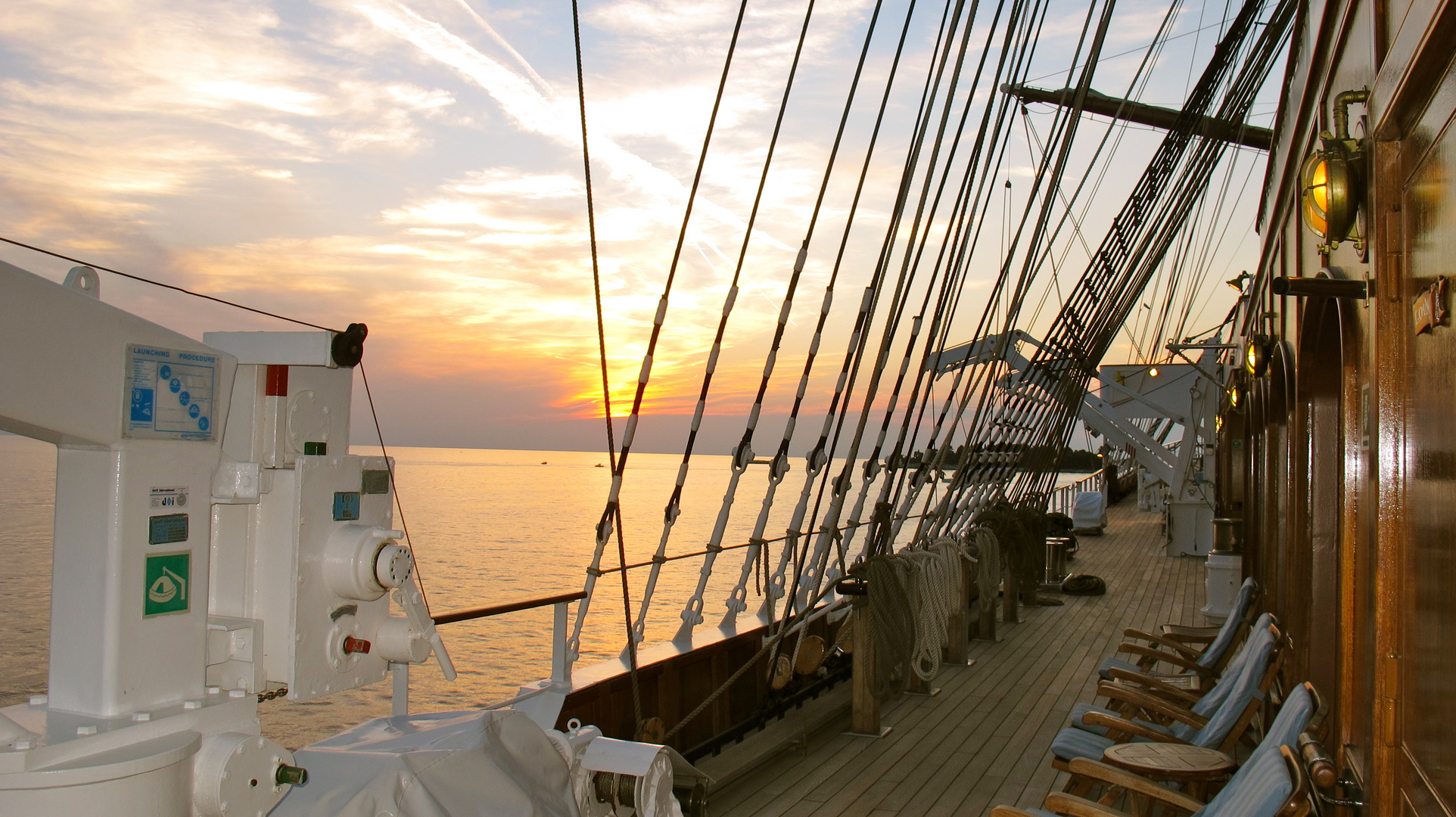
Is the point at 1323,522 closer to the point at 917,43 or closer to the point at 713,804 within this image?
the point at 713,804

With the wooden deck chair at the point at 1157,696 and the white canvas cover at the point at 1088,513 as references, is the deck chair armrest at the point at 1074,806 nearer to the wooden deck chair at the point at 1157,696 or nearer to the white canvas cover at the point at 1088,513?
the wooden deck chair at the point at 1157,696

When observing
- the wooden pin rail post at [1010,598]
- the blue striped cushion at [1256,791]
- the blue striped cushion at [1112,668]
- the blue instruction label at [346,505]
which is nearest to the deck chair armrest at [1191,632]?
the blue striped cushion at [1112,668]

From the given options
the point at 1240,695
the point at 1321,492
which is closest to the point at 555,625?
the point at 1240,695

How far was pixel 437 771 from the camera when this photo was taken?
2062 millimetres

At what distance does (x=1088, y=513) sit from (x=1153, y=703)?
41.8 ft

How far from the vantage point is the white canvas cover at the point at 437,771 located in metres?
1.96

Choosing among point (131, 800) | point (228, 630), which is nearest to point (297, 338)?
point (228, 630)

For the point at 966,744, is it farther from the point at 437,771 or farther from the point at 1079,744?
the point at 437,771

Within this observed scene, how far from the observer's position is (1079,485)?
64.2ft

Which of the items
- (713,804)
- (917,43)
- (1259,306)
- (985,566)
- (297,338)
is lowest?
(713,804)

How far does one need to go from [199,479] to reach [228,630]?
270 millimetres

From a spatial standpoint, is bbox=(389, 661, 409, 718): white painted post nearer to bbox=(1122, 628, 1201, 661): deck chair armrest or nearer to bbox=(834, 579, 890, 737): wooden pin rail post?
bbox=(834, 579, 890, 737): wooden pin rail post

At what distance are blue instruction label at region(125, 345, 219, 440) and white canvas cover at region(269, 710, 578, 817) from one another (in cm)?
67

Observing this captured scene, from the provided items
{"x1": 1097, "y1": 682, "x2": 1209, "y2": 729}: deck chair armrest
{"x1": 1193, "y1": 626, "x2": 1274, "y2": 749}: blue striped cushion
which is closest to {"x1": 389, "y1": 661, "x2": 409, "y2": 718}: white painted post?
{"x1": 1097, "y1": 682, "x2": 1209, "y2": 729}: deck chair armrest
